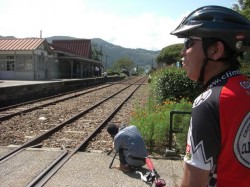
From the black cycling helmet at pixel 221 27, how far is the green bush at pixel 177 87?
37.4 feet

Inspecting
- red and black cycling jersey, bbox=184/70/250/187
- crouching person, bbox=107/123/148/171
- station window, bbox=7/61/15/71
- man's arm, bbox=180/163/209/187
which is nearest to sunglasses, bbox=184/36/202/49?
red and black cycling jersey, bbox=184/70/250/187

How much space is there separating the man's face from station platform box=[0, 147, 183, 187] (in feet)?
13.5

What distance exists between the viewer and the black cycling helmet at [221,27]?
169 centimetres

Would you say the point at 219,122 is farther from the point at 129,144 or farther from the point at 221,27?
the point at 129,144

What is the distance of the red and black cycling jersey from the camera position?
1516 mm

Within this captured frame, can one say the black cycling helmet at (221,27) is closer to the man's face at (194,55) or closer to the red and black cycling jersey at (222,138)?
the man's face at (194,55)

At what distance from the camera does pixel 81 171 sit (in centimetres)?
629

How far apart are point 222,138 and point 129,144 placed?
14.3 ft

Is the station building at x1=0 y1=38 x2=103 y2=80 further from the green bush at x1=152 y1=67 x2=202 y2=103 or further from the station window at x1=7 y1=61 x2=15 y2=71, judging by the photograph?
the green bush at x1=152 y1=67 x2=202 y2=103

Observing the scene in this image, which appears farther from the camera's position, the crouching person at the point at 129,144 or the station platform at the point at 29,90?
the station platform at the point at 29,90

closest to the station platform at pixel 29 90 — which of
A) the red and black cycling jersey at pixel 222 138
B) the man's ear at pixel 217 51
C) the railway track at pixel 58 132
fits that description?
the railway track at pixel 58 132

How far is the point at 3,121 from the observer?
42.2ft

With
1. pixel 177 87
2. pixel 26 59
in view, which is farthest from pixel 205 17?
pixel 26 59

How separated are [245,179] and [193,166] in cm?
21
